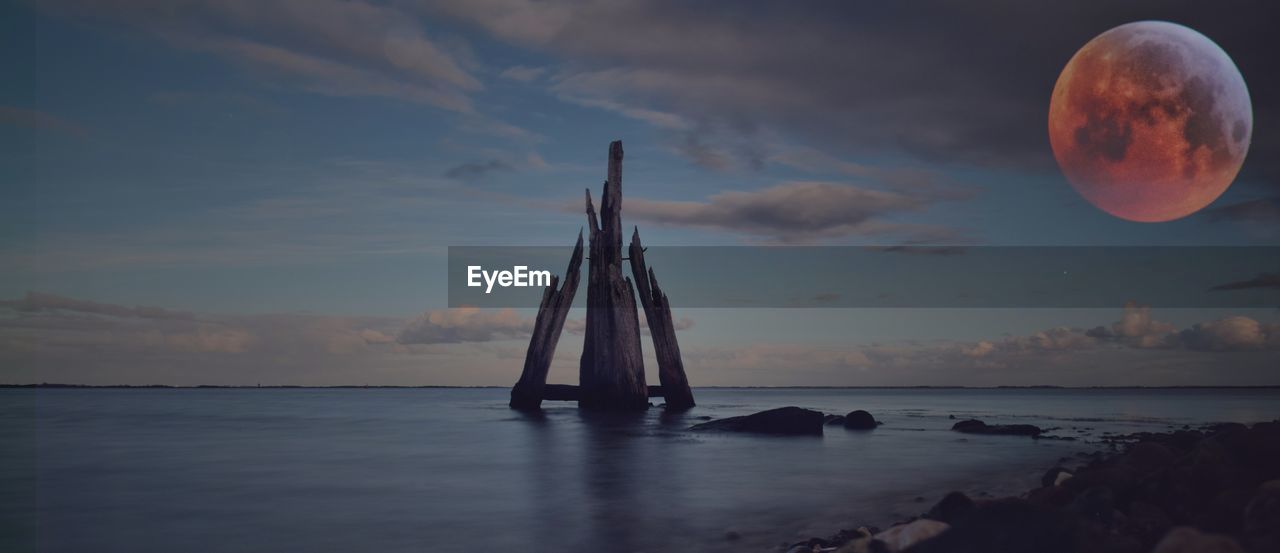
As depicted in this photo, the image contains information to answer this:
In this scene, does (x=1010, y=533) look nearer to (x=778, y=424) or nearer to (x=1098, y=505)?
(x=1098, y=505)

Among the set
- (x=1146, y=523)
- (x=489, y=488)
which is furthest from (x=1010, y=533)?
(x=489, y=488)

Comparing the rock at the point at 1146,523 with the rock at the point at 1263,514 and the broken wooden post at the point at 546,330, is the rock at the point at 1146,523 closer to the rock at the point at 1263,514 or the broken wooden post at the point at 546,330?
the rock at the point at 1263,514

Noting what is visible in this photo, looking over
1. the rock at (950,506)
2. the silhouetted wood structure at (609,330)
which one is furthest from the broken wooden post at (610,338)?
the rock at (950,506)

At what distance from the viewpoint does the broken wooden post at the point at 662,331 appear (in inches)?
1217

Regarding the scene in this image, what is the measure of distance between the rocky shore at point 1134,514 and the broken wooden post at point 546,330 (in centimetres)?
2247

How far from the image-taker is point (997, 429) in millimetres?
24125

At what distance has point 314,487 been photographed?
13852mm

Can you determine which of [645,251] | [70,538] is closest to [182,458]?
[70,538]

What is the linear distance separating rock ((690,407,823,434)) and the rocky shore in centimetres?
1357

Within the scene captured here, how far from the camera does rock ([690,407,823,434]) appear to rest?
22891 mm

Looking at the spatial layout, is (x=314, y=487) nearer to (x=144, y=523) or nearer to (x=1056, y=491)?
(x=144, y=523)

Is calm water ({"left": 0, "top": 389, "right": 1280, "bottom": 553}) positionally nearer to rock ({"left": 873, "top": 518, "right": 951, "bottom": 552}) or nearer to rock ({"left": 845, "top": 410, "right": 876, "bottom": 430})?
rock ({"left": 845, "top": 410, "right": 876, "bottom": 430})

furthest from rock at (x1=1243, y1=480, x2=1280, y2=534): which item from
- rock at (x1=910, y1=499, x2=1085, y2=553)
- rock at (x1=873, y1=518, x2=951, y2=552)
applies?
rock at (x1=873, y1=518, x2=951, y2=552)

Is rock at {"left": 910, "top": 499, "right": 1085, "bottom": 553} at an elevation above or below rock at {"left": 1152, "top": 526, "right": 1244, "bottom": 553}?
below
